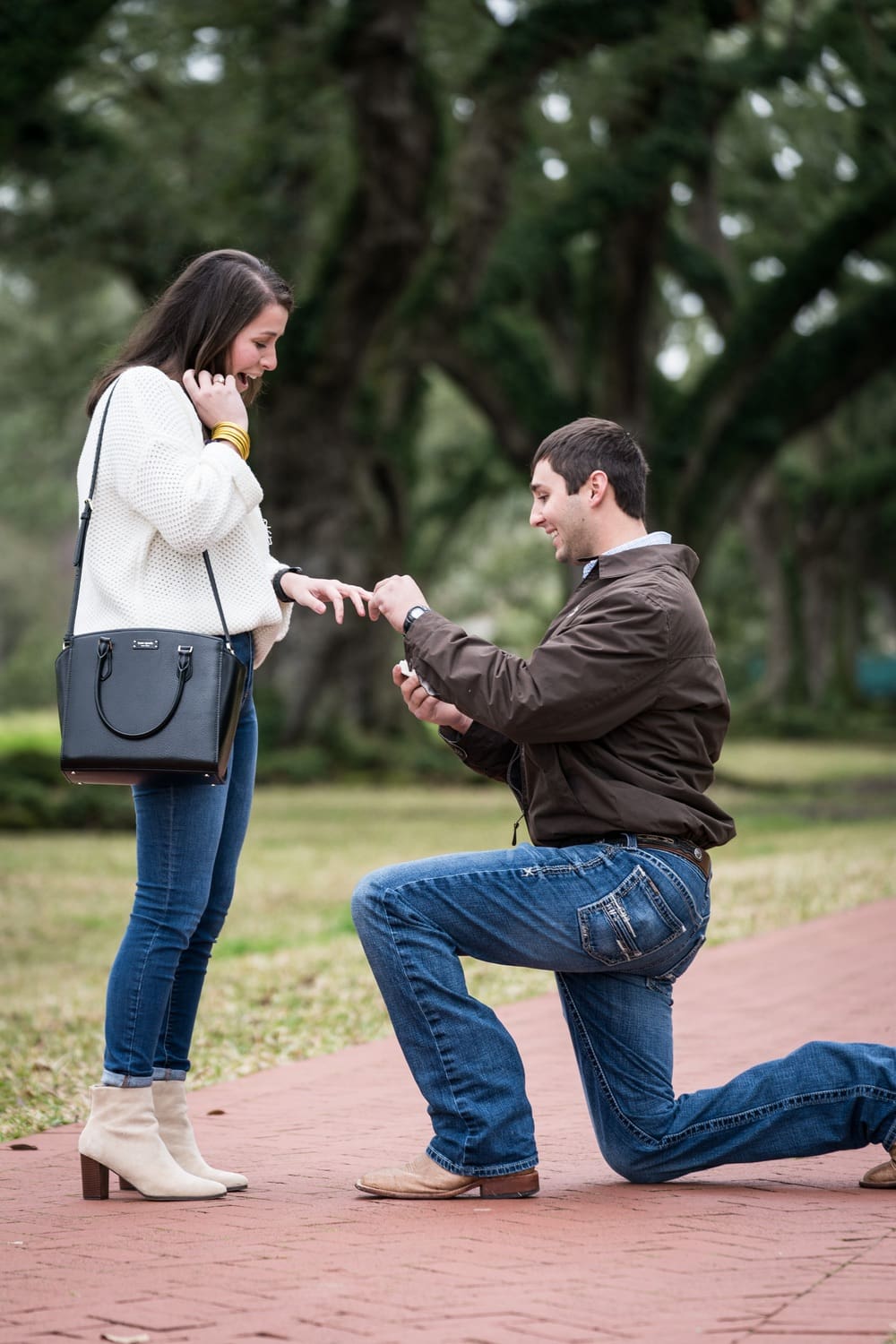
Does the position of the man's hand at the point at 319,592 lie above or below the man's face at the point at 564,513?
below

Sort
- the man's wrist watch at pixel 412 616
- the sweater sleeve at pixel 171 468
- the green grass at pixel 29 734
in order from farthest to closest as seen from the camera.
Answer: the green grass at pixel 29 734
the man's wrist watch at pixel 412 616
the sweater sleeve at pixel 171 468

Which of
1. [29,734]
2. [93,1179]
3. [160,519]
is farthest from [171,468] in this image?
[29,734]

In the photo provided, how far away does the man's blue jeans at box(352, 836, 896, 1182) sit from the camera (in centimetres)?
373

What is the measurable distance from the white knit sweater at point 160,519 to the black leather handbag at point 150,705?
89 millimetres

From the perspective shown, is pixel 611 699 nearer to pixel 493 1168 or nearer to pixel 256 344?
pixel 493 1168

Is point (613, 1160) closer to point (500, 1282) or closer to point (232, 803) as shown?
point (500, 1282)

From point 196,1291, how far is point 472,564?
4841 centimetres

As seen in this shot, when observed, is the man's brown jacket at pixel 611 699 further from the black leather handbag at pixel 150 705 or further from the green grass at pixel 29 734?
the green grass at pixel 29 734

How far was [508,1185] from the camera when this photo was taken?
387 centimetres

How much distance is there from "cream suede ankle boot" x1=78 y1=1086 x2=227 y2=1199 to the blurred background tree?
35.2ft

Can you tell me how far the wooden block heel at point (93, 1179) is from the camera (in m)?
3.93

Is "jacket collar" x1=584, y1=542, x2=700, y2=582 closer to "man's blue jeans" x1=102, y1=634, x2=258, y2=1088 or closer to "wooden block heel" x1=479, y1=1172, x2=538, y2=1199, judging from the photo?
"man's blue jeans" x1=102, y1=634, x2=258, y2=1088

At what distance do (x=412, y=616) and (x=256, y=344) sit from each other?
80 centimetres

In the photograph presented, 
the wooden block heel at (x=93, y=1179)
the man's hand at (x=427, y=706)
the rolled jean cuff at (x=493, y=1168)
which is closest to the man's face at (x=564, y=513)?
the man's hand at (x=427, y=706)
